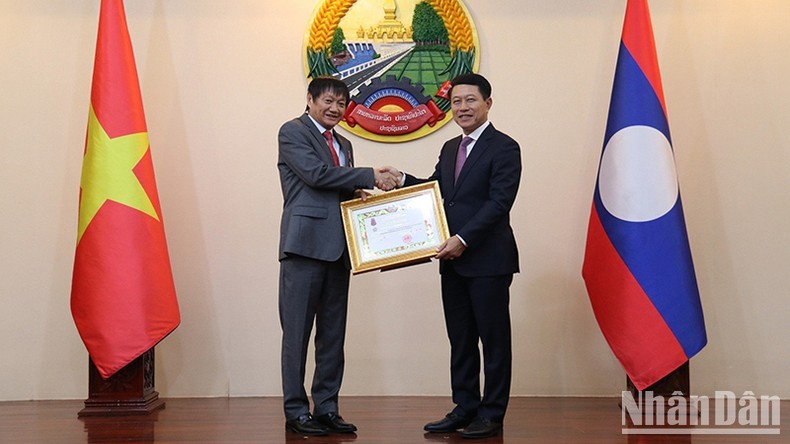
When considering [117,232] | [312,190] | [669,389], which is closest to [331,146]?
[312,190]

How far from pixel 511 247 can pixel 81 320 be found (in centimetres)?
190

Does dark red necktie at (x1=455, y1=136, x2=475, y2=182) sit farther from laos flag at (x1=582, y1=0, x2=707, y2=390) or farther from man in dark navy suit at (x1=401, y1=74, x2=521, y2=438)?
laos flag at (x1=582, y1=0, x2=707, y2=390)

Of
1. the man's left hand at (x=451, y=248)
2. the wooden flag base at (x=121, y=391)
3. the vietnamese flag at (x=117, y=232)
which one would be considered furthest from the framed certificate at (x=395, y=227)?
the wooden flag base at (x=121, y=391)

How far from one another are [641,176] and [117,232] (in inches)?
89.1

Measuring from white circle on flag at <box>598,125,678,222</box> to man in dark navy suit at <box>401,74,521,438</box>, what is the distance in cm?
65

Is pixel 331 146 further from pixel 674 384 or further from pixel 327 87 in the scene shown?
pixel 674 384

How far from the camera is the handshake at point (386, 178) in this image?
10.8 ft

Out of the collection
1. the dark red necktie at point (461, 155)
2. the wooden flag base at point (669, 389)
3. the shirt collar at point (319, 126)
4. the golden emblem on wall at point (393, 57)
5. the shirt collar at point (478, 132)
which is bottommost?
the wooden flag base at point (669, 389)

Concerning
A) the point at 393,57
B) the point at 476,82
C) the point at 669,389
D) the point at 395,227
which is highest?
the point at 393,57

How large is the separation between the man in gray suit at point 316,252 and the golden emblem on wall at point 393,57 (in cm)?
82

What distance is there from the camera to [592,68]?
4164mm

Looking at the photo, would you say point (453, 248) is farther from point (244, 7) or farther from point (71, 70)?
point (71, 70)

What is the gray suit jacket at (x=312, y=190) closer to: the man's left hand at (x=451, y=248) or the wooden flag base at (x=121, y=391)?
the man's left hand at (x=451, y=248)

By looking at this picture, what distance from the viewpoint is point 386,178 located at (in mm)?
3305
